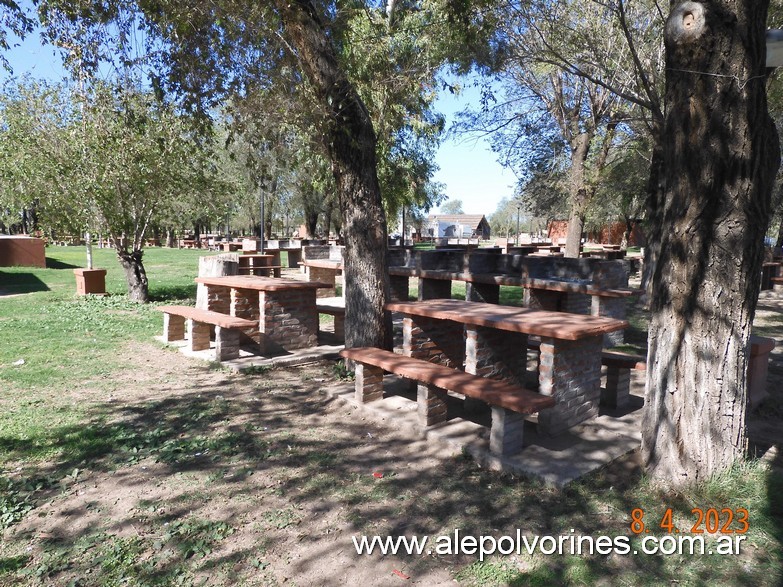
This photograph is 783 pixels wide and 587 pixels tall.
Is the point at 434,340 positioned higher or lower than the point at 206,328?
higher

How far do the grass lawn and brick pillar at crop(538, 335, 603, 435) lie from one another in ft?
2.11

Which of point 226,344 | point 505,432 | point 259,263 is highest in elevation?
point 259,263

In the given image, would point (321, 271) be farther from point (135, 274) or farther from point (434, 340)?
point (434, 340)

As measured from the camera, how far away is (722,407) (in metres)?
3.44

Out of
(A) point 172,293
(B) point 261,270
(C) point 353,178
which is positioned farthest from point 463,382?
(B) point 261,270

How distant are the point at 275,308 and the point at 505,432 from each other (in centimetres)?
390

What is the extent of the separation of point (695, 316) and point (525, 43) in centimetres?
615

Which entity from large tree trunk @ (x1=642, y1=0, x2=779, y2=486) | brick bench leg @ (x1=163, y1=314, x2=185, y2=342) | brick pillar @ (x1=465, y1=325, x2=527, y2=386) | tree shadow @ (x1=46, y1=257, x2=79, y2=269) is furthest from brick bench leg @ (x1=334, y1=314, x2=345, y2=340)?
tree shadow @ (x1=46, y1=257, x2=79, y2=269)

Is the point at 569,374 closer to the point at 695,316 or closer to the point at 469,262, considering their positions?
the point at 695,316

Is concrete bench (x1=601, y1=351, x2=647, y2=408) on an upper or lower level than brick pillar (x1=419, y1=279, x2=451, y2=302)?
lower

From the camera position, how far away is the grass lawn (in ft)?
9.23

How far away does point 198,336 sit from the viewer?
732 centimetres
